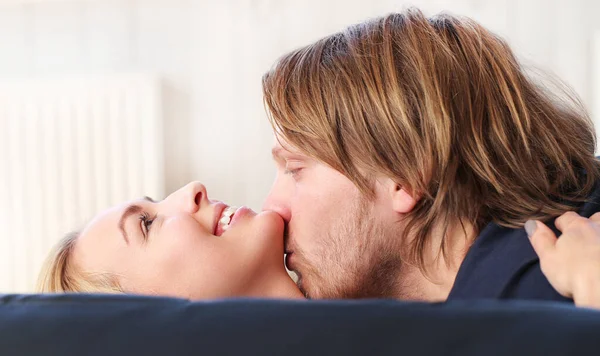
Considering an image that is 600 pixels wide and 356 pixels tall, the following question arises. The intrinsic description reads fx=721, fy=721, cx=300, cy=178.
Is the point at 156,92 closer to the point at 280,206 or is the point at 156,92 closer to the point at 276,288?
the point at 280,206

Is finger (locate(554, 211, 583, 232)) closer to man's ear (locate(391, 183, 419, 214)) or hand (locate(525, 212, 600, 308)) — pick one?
hand (locate(525, 212, 600, 308))

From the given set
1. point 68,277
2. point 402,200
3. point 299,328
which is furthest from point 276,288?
point 299,328

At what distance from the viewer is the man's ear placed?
53.9 inches

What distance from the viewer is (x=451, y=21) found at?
4.92 feet

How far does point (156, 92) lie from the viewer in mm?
2863

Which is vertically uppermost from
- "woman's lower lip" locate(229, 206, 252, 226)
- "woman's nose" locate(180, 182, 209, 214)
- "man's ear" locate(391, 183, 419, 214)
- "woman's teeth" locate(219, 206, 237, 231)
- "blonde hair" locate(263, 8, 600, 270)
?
"blonde hair" locate(263, 8, 600, 270)

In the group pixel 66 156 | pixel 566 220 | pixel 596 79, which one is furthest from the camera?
pixel 66 156

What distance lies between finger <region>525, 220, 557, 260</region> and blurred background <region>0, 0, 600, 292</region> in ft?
6.02

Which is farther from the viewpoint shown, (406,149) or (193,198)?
(193,198)

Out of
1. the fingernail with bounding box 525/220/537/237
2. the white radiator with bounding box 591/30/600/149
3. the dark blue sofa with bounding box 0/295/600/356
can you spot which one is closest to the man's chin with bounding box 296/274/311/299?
the fingernail with bounding box 525/220/537/237

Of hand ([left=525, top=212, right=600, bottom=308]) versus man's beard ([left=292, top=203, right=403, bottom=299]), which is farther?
man's beard ([left=292, top=203, right=403, bottom=299])

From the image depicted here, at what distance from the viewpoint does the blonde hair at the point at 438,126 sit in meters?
1.35

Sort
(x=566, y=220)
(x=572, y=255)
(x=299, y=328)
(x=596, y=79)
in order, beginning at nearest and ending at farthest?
(x=299, y=328)
(x=572, y=255)
(x=566, y=220)
(x=596, y=79)

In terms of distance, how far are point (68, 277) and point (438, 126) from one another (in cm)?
81
